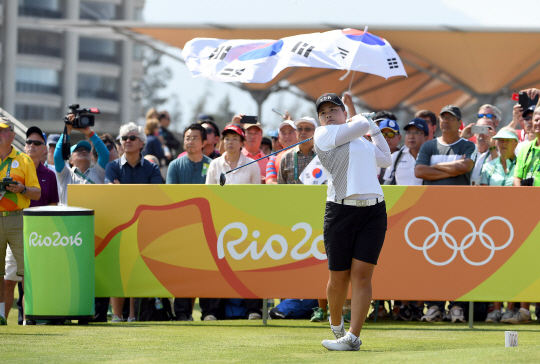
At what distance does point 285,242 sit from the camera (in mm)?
7672

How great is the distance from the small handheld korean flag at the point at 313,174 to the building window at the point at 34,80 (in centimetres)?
6245

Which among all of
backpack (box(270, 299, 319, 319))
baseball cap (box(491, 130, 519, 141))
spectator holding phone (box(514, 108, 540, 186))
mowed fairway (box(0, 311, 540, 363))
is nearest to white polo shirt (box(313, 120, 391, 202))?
mowed fairway (box(0, 311, 540, 363))

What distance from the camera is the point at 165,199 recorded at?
305 inches

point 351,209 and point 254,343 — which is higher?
point 351,209

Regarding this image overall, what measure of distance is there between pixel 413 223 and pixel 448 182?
3.12 feet

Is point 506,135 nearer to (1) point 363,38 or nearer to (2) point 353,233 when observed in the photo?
(1) point 363,38

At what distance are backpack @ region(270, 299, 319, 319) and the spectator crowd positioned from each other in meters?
0.19

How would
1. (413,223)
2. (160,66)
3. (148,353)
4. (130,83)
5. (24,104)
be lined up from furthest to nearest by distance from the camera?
(160,66) < (130,83) < (24,104) < (413,223) < (148,353)

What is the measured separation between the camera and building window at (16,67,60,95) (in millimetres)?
67125

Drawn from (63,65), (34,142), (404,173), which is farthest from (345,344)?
(63,65)

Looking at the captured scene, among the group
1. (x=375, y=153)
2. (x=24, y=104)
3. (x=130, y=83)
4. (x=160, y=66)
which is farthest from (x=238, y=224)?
(x=160, y=66)

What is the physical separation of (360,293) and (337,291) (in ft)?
0.77

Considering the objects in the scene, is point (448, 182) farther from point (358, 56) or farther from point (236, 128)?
point (236, 128)

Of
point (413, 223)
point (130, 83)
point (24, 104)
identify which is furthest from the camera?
point (130, 83)
